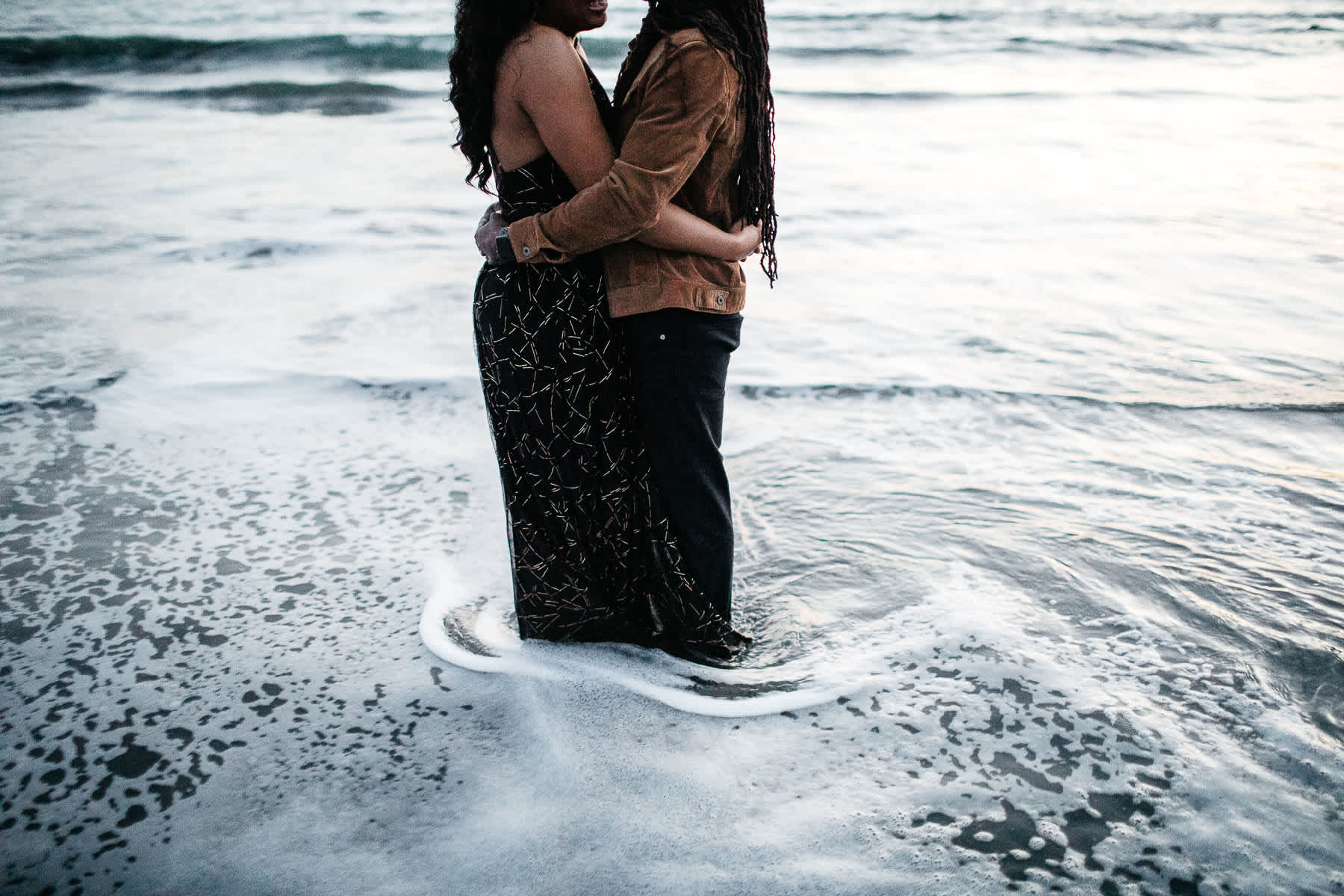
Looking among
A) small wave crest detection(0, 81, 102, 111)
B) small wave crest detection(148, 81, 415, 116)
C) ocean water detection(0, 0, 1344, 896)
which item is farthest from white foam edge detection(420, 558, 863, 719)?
small wave crest detection(0, 81, 102, 111)

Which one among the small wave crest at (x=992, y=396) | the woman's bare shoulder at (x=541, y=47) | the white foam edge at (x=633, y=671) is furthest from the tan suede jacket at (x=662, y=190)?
the small wave crest at (x=992, y=396)

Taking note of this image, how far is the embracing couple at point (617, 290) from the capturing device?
74.1 inches

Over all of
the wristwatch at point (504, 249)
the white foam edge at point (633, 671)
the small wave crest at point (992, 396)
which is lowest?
the white foam edge at point (633, 671)

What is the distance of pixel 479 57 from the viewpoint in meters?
1.92

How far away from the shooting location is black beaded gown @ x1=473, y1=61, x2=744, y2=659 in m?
2.12

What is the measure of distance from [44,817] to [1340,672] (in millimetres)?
2902

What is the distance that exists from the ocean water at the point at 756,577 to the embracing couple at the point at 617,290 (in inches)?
10.6

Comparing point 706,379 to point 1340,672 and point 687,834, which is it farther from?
point 1340,672

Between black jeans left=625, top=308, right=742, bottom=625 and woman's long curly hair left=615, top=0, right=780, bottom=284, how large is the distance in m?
0.27

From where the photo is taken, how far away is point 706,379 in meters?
2.20

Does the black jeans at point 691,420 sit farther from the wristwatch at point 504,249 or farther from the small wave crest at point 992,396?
the small wave crest at point 992,396

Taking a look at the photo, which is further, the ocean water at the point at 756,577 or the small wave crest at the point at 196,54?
the small wave crest at the point at 196,54

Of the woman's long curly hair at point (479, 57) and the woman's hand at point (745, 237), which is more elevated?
the woman's long curly hair at point (479, 57)

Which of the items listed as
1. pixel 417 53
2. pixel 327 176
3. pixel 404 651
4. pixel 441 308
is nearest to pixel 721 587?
pixel 404 651
